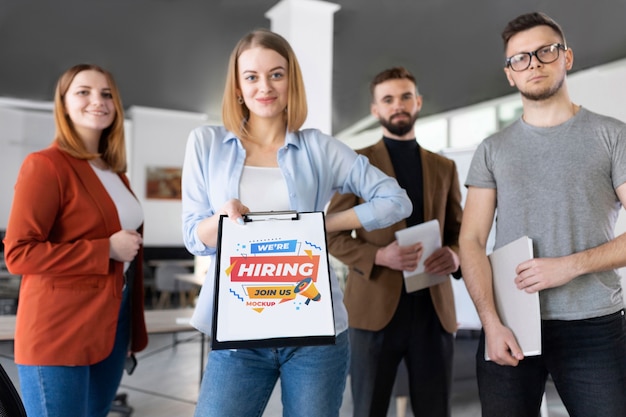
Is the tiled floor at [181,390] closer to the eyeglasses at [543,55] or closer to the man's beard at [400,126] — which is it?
the man's beard at [400,126]

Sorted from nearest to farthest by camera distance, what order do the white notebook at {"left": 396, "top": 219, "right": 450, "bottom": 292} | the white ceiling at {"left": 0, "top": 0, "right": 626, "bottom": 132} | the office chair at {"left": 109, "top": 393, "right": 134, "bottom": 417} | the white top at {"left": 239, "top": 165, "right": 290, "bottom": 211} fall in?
the white top at {"left": 239, "top": 165, "right": 290, "bottom": 211} → the white notebook at {"left": 396, "top": 219, "right": 450, "bottom": 292} → the office chair at {"left": 109, "top": 393, "right": 134, "bottom": 417} → the white ceiling at {"left": 0, "top": 0, "right": 626, "bottom": 132}

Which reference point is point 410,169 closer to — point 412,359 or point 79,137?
point 412,359

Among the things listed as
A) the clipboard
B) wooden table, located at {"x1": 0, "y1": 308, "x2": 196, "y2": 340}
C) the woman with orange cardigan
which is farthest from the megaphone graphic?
wooden table, located at {"x1": 0, "y1": 308, "x2": 196, "y2": 340}

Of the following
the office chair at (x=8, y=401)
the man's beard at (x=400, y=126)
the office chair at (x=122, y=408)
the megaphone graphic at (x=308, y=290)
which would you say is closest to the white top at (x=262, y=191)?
the megaphone graphic at (x=308, y=290)

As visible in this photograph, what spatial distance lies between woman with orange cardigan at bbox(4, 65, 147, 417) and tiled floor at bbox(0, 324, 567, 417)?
1628 mm

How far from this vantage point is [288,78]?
52.7 inches

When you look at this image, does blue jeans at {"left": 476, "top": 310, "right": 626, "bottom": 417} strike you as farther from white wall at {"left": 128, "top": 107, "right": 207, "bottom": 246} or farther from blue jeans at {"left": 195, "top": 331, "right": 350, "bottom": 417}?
white wall at {"left": 128, "top": 107, "right": 207, "bottom": 246}

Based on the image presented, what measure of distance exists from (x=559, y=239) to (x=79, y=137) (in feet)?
5.37

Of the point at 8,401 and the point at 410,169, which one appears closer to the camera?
the point at 8,401

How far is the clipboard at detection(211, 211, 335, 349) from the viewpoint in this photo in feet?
3.76

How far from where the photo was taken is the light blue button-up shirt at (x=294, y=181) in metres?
1.30

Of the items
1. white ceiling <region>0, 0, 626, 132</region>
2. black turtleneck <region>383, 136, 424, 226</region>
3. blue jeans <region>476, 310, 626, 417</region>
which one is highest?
white ceiling <region>0, 0, 626, 132</region>

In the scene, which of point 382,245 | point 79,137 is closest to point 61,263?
point 79,137

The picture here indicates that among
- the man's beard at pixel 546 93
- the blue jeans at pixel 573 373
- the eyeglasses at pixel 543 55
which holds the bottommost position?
the blue jeans at pixel 573 373
